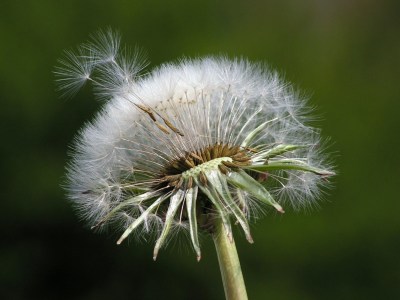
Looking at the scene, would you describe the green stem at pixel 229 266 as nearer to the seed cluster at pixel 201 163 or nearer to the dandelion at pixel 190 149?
the dandelion at pixel 190 149

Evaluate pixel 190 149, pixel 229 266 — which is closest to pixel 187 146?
pixel 190 149

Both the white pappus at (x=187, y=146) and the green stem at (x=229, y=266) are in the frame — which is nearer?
the green stem at (x=229, y=266)

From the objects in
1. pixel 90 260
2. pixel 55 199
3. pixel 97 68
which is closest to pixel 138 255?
pixel 90 260

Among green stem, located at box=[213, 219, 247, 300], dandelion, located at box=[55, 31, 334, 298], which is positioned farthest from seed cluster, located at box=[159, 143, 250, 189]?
green stem, located at box=[213, 219, 247, 300]

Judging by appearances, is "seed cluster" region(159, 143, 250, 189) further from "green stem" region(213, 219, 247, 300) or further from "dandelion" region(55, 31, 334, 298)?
"green stem" region(213, 219, 247, 300)

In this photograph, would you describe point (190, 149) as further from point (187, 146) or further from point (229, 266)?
point (229, 266)

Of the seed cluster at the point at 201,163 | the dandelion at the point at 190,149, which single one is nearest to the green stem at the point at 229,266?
the dandelion at the point at 190,149

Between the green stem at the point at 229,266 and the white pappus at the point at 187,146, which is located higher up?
the white pappus at the point at 187,146
